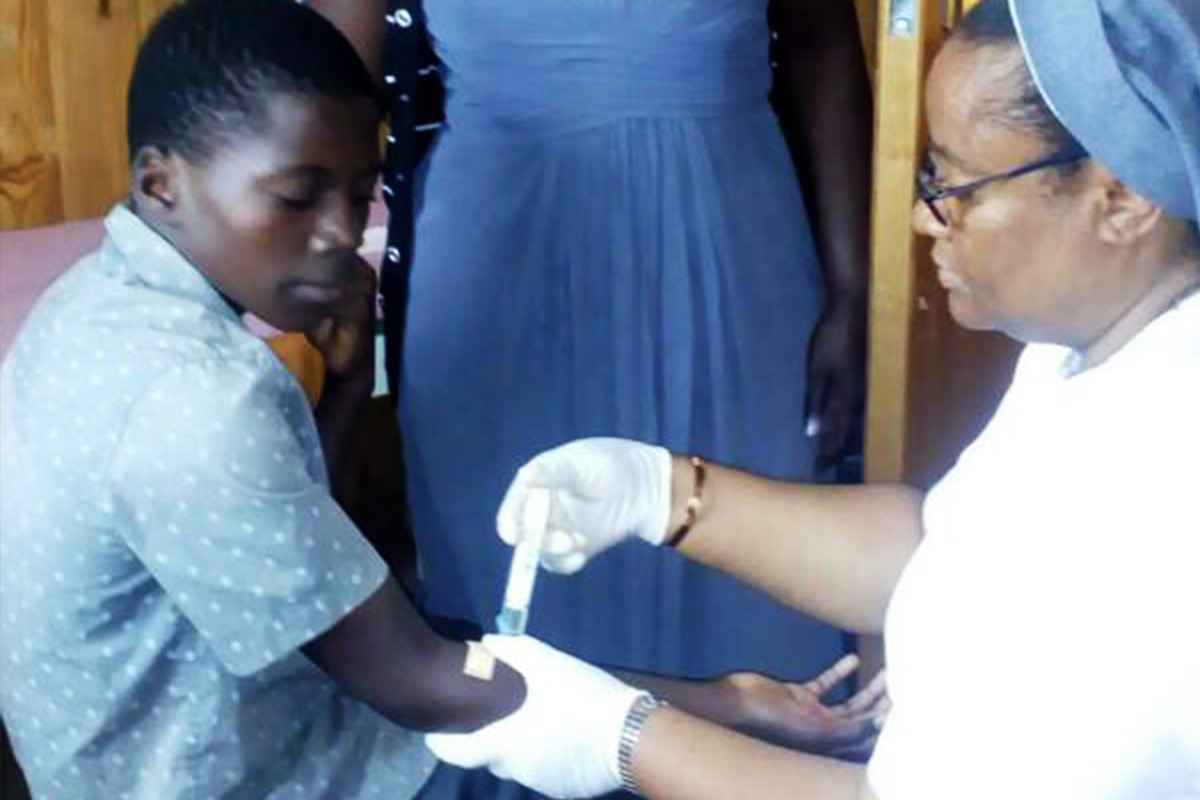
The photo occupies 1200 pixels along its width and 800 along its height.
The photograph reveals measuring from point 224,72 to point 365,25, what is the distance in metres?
0.45

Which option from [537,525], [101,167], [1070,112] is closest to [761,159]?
[537,525]

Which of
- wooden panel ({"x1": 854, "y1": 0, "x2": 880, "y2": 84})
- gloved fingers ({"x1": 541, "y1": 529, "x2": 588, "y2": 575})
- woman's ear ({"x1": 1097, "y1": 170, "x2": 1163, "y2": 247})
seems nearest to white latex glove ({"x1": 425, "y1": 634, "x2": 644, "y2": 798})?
gloved fingers ({"x1": 541, "y1": 529, "x2": 588, "y2": 575})

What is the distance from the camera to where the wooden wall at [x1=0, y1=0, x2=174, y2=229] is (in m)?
2.56

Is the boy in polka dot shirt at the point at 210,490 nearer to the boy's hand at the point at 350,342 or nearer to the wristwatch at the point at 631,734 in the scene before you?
the wristwatch at the point at 631,734

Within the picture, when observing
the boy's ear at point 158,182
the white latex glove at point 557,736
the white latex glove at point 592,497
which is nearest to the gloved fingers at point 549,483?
the white latex glove at point 592,497

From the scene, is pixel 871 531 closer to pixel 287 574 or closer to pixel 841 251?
pixel 841 251

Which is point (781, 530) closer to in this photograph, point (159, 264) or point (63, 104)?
point (159, 264)

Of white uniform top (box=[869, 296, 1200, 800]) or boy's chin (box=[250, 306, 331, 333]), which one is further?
boy's chin (box=[250, 306, 331, 333])

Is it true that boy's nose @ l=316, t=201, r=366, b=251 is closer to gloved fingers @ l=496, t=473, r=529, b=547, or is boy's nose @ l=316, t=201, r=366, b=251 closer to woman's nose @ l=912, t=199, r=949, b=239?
gloved fingers @ l=496, t=473, r=529, b=547

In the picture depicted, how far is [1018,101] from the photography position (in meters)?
1.05

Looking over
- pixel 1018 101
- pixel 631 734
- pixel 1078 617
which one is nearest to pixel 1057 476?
pixel 1078 617

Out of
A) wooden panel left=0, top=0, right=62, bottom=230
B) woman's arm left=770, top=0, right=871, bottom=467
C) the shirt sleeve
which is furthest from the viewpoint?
wooden panel left=0, top=0, right=62, bottom=230

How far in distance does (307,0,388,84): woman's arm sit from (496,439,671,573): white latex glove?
16.6 inches

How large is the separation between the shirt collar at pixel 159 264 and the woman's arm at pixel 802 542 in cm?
42
